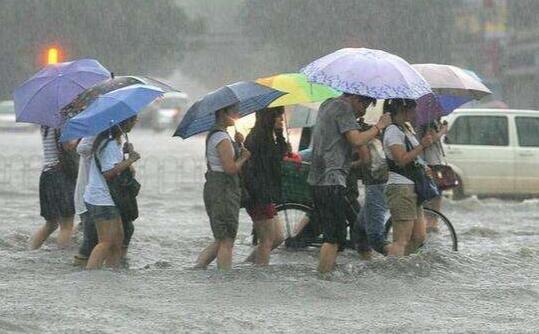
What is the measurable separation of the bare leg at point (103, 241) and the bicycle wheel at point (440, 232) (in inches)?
112

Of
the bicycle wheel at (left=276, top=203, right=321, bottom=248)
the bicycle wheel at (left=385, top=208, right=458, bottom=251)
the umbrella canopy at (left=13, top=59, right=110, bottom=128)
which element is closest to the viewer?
the umbrella canopy at (left=13, top=59, right=110, bottom=128)

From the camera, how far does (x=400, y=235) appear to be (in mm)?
9977

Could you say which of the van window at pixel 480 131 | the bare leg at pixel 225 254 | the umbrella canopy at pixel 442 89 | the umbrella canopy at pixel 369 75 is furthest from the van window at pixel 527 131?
the bare leg at pixel 225 254

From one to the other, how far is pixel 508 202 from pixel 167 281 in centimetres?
1097

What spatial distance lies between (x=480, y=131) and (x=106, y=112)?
10.8 m

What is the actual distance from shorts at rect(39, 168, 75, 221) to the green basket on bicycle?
1977 millimetres

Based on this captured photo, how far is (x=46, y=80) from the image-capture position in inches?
427

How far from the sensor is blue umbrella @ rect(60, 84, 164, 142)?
9.23 metres

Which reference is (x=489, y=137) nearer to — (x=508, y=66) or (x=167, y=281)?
(x=167, y=281)

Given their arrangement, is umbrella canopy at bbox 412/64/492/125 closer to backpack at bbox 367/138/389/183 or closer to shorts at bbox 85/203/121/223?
backpack at bbox 367/138/389/183

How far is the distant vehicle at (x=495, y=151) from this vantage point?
19000 millimetres

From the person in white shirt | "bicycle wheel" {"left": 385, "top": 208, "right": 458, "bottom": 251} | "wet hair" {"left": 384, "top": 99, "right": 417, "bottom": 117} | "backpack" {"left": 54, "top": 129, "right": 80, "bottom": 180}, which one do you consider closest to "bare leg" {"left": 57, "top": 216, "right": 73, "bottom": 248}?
"backpack" {"left": 54, "top": 129, "right": 80, "bottom": 180}

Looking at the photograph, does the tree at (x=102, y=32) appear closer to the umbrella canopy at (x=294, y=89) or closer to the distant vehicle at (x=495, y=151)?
the distant vehicle at (x=495, y=151)

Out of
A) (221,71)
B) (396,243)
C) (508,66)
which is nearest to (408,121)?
(396,243)
